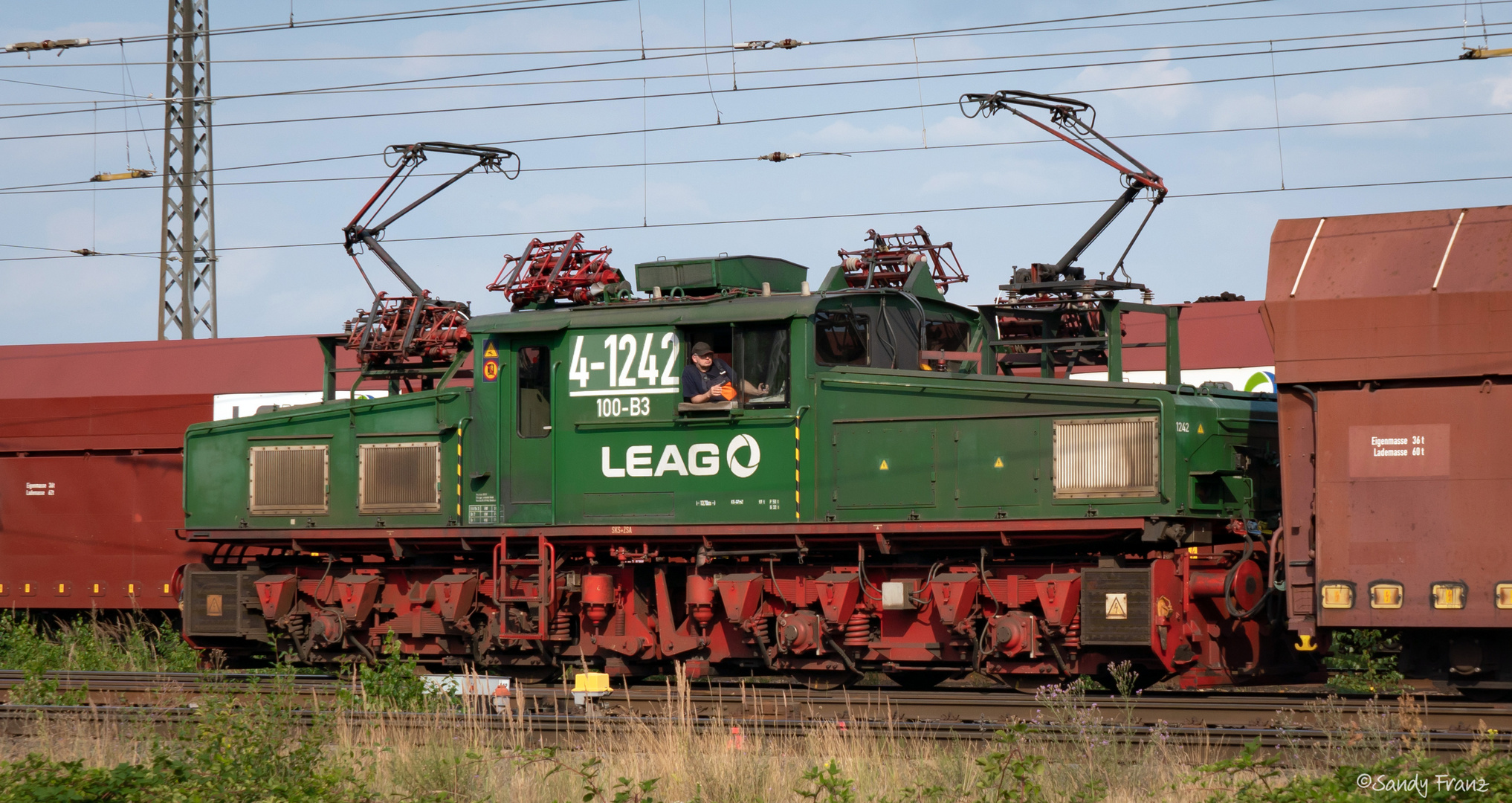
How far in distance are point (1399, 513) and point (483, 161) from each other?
1132cm

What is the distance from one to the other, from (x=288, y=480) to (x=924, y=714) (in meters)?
7.32

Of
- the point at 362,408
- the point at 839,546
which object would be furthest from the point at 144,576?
the point at 839,546

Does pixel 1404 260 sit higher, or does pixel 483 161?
pixel 483 161

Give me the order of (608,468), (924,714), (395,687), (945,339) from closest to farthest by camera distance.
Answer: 1. (924,714)
2. (395,687)
3. (608,468)
4. (945,339)

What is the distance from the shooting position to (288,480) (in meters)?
15.0

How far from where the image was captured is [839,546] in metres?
12.8

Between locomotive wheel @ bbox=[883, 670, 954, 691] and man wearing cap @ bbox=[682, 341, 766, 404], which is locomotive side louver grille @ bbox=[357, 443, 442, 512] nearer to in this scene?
man wearing cap @ bbox=[682, 341, 766, 404]

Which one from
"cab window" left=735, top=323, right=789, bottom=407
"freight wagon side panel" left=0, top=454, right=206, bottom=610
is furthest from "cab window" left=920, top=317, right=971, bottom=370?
"freight wagon side panel" left=0, top=454, right=206, bottom=610

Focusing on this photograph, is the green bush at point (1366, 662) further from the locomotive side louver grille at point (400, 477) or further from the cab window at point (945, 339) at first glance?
the locomotive side louver grille at point (400, 477)

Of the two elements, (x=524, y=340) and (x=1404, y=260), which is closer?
(x=1404, y=260)

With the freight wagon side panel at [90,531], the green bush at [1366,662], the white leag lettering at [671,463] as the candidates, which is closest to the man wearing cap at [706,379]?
the white leag lettering at [671,463]

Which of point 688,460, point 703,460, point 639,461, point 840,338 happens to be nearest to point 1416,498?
point 840,338

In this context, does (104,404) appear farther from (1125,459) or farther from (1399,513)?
(1399,513)

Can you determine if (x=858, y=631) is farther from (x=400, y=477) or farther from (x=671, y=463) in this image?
(x=400, y=477)
